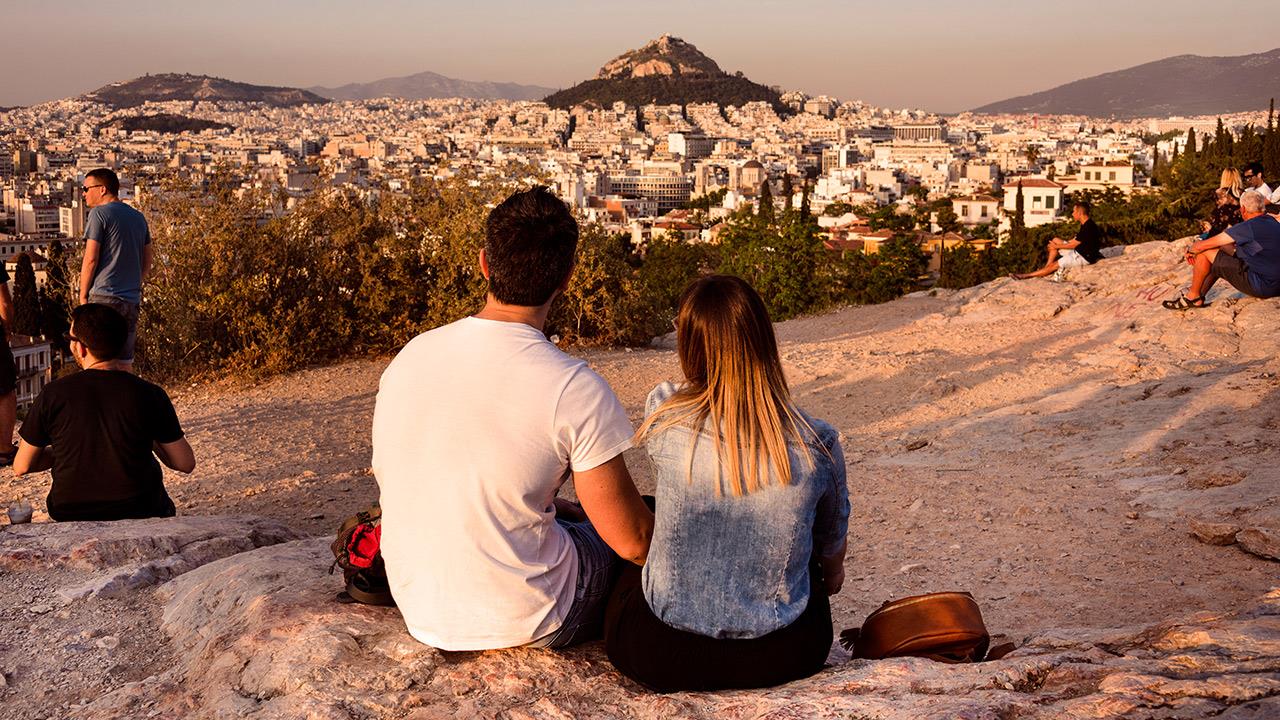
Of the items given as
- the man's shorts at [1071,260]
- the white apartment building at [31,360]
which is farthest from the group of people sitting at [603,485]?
the white apartment building at [31,360]

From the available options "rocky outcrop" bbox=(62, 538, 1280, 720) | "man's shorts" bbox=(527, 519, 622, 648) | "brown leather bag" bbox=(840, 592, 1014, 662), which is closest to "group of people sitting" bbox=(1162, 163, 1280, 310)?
"rocky outcrop" bbox=(62, 538, 1280, 720)

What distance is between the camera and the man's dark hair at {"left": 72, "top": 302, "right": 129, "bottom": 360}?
4059 mm

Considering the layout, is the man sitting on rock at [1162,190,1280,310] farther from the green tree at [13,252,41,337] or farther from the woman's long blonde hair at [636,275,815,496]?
the green tree at [13,252,41,337]

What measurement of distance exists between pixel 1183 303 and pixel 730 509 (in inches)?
284

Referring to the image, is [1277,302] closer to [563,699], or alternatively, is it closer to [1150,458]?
[1150,458]

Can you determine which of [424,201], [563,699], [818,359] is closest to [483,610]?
[563,699]

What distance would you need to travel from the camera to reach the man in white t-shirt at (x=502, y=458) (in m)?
2.29

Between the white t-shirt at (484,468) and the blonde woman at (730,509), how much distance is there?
18 centimetres

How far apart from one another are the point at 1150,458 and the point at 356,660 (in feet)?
13.0

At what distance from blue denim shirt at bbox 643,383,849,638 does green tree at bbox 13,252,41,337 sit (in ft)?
71.3

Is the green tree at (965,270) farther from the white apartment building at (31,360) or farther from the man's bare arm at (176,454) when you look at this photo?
the man's bare arm at (176,454)

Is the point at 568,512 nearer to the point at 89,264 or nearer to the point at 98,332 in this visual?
the point at 98,332

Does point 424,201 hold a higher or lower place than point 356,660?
higher

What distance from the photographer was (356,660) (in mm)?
2564
